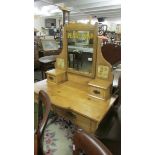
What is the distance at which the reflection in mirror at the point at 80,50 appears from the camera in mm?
1797

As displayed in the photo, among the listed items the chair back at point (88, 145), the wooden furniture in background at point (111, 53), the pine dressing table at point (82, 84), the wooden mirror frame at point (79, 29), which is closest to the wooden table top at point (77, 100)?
the pine dressing table at point (82, 84)

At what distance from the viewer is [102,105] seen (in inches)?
58.8

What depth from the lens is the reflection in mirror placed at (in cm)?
180

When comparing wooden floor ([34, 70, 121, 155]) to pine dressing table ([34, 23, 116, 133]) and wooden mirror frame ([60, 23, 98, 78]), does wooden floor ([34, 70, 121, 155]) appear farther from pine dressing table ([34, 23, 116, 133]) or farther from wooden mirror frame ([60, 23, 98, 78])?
wooden mirror frame ([60, 23, 98, 78])

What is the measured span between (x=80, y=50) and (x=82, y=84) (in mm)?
384

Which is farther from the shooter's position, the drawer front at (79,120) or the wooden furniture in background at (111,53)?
the wooden furniture in background at (111,53)

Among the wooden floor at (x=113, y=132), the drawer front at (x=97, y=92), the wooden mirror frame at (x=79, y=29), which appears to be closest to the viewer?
the wooden floor at (x=113, y=132)

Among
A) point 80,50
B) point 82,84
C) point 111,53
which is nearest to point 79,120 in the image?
point 82,84

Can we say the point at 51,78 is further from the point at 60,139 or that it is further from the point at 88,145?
the point at 88,145

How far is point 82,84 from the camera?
74.9 inches

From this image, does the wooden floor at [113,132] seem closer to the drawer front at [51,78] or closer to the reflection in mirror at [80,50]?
the drawer front at [51,78]

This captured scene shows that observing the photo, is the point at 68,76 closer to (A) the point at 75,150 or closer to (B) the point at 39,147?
(B) the point at 39,147
